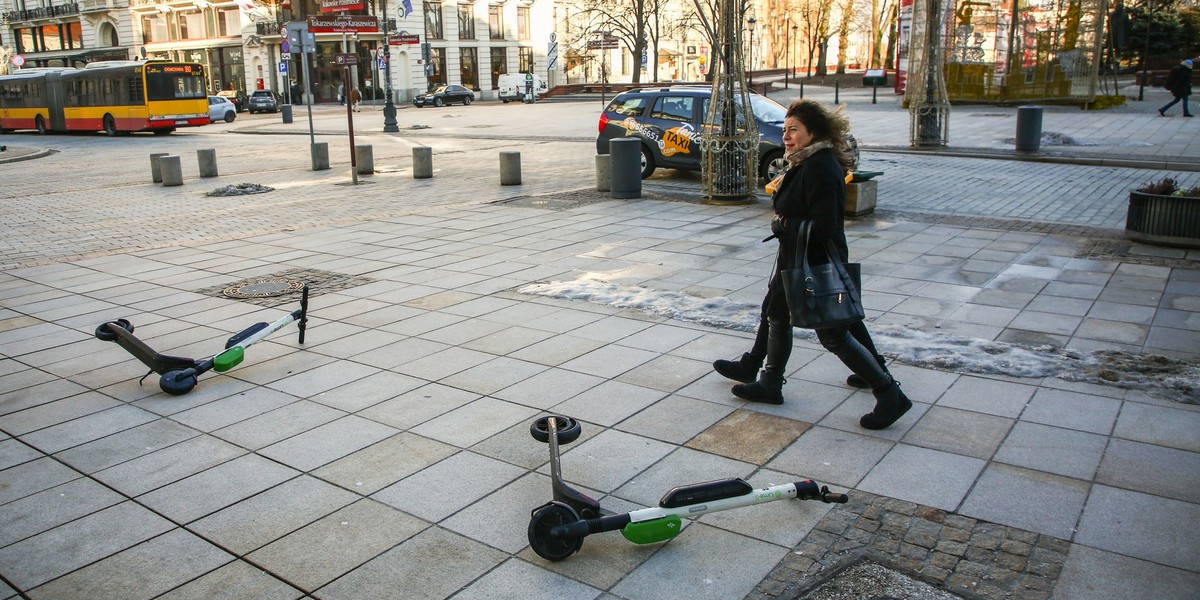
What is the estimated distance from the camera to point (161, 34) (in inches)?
2662

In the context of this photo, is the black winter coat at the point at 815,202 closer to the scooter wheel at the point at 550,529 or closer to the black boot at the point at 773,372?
the black boot at the point at 773,372

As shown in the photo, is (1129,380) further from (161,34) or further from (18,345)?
(161,34)

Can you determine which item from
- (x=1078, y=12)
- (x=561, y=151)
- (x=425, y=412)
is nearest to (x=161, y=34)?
(x=561, y=151)

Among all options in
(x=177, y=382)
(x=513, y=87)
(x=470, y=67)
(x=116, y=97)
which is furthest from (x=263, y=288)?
(x=470, y=67)

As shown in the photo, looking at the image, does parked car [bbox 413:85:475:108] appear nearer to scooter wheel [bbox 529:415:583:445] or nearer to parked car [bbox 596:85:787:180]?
parked car [bbox 596:85:787:180]

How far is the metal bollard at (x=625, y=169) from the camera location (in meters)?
13.7

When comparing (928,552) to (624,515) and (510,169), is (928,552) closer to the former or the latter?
(624,515)

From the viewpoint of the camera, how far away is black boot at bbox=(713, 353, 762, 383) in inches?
218

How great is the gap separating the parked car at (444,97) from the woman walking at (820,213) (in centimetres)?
4998

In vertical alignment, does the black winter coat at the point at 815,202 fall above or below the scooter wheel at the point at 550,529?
above

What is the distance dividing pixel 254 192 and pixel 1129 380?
1414cm

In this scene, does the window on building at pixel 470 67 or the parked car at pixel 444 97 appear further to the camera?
the window on building at pixel 470 67

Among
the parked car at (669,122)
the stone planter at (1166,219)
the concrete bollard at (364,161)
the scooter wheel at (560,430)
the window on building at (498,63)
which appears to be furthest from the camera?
the window on building at (498,63)

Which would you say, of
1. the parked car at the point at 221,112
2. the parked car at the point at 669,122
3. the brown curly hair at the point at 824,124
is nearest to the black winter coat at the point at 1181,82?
the parked car at the point at 669,122
